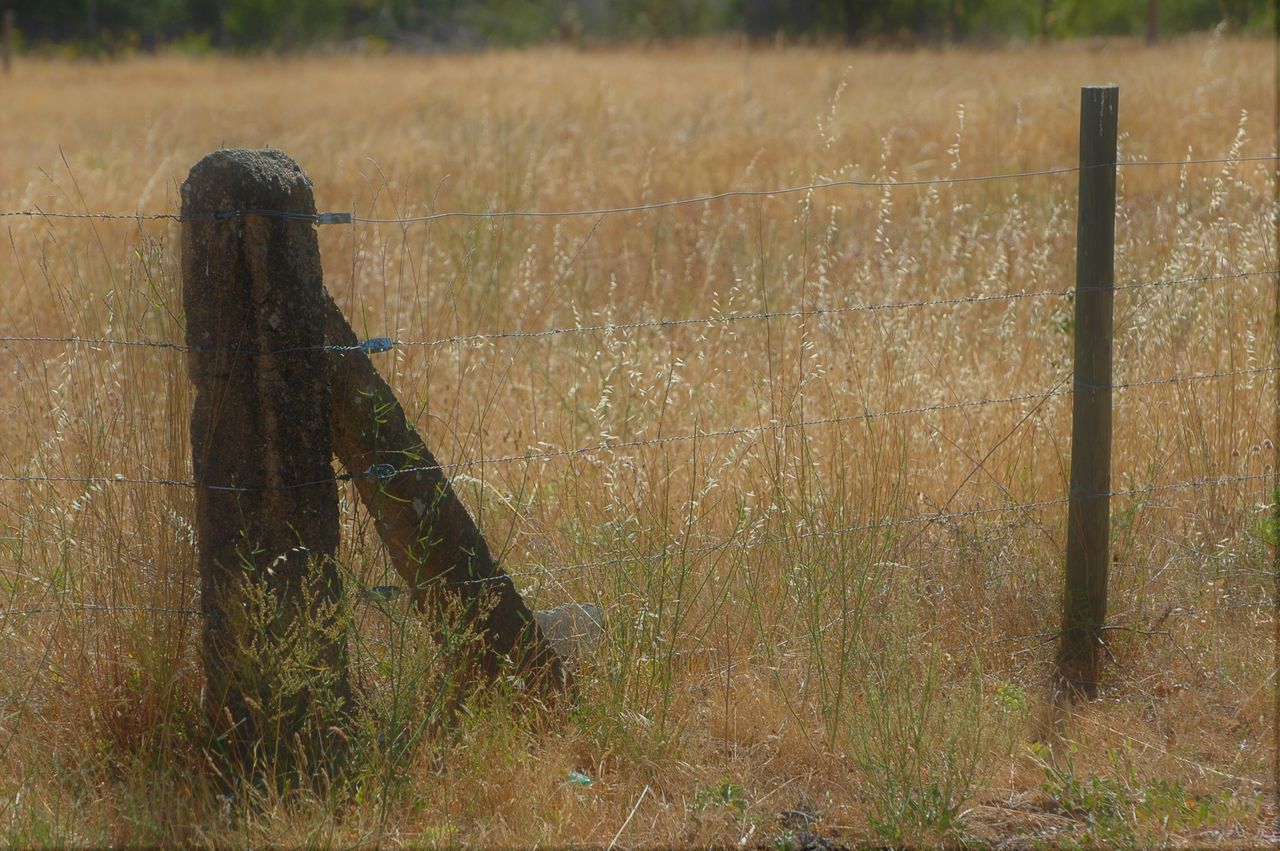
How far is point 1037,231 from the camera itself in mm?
7176

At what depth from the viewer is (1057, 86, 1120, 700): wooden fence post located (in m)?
3.68

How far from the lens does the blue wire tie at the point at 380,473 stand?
10.3ft

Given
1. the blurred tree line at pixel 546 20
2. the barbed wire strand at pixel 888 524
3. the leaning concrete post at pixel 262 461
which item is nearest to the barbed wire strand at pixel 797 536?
the barbed wire strand at pixel 888 524

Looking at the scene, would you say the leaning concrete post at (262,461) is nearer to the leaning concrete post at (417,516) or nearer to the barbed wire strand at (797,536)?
the leaning concrete post at (417,516)

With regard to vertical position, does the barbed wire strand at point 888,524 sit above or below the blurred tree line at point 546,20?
below

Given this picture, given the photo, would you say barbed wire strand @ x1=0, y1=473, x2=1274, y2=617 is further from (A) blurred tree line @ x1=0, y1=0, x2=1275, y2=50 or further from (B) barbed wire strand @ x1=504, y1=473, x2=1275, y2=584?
(A) blurred tree line @ x1=0, y1=0, x2=1275, y2=50

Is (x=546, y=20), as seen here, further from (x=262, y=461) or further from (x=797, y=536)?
(x=262, y=461)

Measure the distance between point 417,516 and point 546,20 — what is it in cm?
4317

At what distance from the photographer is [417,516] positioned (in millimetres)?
3219

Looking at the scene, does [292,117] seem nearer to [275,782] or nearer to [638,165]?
[638,165]

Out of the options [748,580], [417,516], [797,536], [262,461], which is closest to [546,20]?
[748,580]

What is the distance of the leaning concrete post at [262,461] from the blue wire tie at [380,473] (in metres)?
0.10

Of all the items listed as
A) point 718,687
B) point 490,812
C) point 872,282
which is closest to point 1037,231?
point 872,282

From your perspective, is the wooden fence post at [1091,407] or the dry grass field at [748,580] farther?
the wooden fence post at [1091,407]
